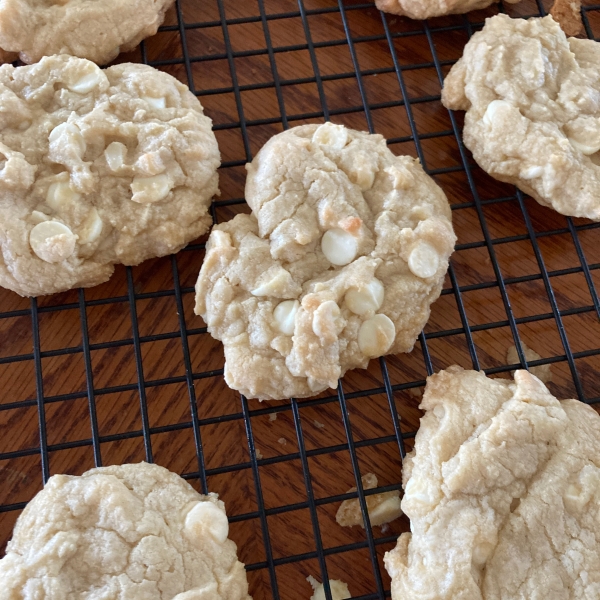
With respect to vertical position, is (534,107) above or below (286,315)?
above

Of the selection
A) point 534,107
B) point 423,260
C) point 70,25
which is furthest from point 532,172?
point 70,25

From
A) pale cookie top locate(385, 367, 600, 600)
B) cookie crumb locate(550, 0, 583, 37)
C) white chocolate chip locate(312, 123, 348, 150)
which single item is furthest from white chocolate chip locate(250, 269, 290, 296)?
cookie crumb locate(550, 0, 583, 37)

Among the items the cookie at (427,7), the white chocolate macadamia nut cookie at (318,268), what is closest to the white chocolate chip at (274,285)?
the white chocolate macadamia nut cookie at (318,268)

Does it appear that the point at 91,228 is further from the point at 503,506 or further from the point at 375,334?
the point at 503,506

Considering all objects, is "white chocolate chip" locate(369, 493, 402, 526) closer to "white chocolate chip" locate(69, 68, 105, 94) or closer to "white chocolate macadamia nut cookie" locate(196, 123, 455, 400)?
"white chocolate macadamia nut cookie" locate(196, 123, 455, 400)

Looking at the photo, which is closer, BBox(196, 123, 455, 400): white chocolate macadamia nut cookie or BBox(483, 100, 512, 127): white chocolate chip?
BBox(196, 123, 455, 400): white chocolate macadamia nut cookie
